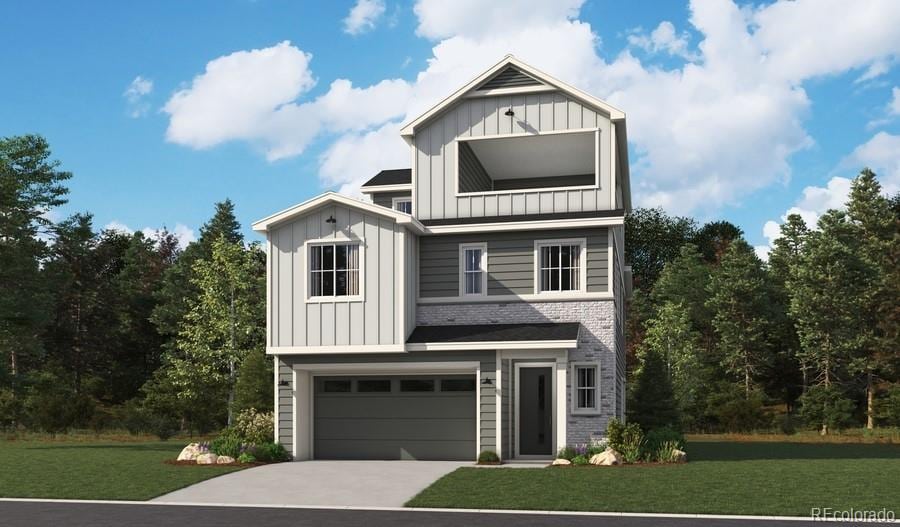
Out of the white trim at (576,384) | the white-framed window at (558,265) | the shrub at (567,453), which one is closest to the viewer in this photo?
the shrub at (567,453)

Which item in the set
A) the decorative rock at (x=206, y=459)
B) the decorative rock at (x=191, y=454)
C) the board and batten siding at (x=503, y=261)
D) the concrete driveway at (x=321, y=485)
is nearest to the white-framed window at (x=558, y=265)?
the board and batten siding at (x=503, y=261)

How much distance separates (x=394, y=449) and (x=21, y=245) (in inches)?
856

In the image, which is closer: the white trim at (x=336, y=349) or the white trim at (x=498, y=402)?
the white trim at (x=498, y=402)

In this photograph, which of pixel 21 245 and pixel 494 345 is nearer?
pixel 494 345

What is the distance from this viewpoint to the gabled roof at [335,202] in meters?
22.3

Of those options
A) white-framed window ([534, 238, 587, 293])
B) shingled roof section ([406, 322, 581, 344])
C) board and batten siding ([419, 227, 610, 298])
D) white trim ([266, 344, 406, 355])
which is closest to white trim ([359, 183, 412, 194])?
board and batten siding ([419, 227, 610, 298])

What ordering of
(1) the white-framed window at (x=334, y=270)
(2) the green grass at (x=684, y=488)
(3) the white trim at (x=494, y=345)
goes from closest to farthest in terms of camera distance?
(2) the green grass at (x=684, y=488), (3) the white trim at (x=494, y=345), (1) the white-framed window at (x=334, y=270)

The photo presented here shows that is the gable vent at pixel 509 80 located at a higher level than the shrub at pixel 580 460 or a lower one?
higher

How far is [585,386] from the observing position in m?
22.4

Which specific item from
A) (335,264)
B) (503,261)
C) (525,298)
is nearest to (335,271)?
(335,264)

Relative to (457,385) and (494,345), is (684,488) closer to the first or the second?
(494,345)

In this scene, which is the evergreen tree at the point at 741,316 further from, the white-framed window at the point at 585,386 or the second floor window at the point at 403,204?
the white-framed window at the point at 585,386

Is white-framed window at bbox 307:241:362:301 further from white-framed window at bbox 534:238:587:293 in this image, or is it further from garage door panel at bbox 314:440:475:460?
white-framed window at bbox 534:238:587:293

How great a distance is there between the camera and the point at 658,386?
93.6 feet
